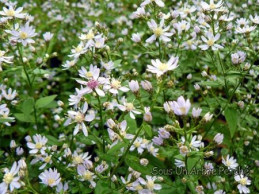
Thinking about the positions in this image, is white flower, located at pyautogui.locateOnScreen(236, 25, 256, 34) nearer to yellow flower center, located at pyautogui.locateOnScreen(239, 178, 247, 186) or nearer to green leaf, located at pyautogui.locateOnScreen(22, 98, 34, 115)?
yellow flower center, located at pyautogui.locateOnScreen(239, 178, 247, 186)

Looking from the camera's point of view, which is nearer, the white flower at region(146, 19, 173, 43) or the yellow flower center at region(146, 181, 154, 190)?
the yellow flower center at region(146, 181, 154, 190)

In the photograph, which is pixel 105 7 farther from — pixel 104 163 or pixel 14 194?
pixel 14 194

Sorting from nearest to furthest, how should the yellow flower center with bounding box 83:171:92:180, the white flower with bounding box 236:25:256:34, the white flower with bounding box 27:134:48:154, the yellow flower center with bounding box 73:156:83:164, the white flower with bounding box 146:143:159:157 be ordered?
1. the yellow flower center with bounding box 83:171:92:180
2. the yellow flower center with bounding box 73:156:83:164
3. the white flower with bounding box 27:134:48:154
4. the white flower with bounding box 146:143:159:157
5. the white flower with bounding box 236:25:256:34

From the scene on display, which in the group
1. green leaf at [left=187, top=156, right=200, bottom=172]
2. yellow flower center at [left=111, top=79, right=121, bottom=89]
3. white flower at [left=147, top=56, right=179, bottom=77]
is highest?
white flower at [left=147, top=56, right=179, bottom=77]

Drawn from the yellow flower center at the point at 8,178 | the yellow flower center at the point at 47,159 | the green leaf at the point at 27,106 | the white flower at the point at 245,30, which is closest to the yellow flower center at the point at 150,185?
the yellow flower center at the point at 47,159

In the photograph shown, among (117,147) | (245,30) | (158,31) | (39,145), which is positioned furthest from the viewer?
(245,30)

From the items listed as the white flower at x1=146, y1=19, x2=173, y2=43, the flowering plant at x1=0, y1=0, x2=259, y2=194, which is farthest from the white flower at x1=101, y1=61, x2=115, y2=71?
the white flower at x1=146, y1=19, x2=173, y2=43

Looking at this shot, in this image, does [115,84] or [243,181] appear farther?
[243,181]

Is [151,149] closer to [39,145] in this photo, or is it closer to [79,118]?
[79,118]

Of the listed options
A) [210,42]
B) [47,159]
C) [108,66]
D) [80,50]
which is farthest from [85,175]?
[210,42]

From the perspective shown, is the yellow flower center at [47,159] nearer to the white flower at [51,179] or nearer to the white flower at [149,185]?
the white flower at [51,179]

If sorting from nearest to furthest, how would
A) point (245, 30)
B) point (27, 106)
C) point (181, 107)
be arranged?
point (181, 107) < point (27, 106) < point (245, 30)
